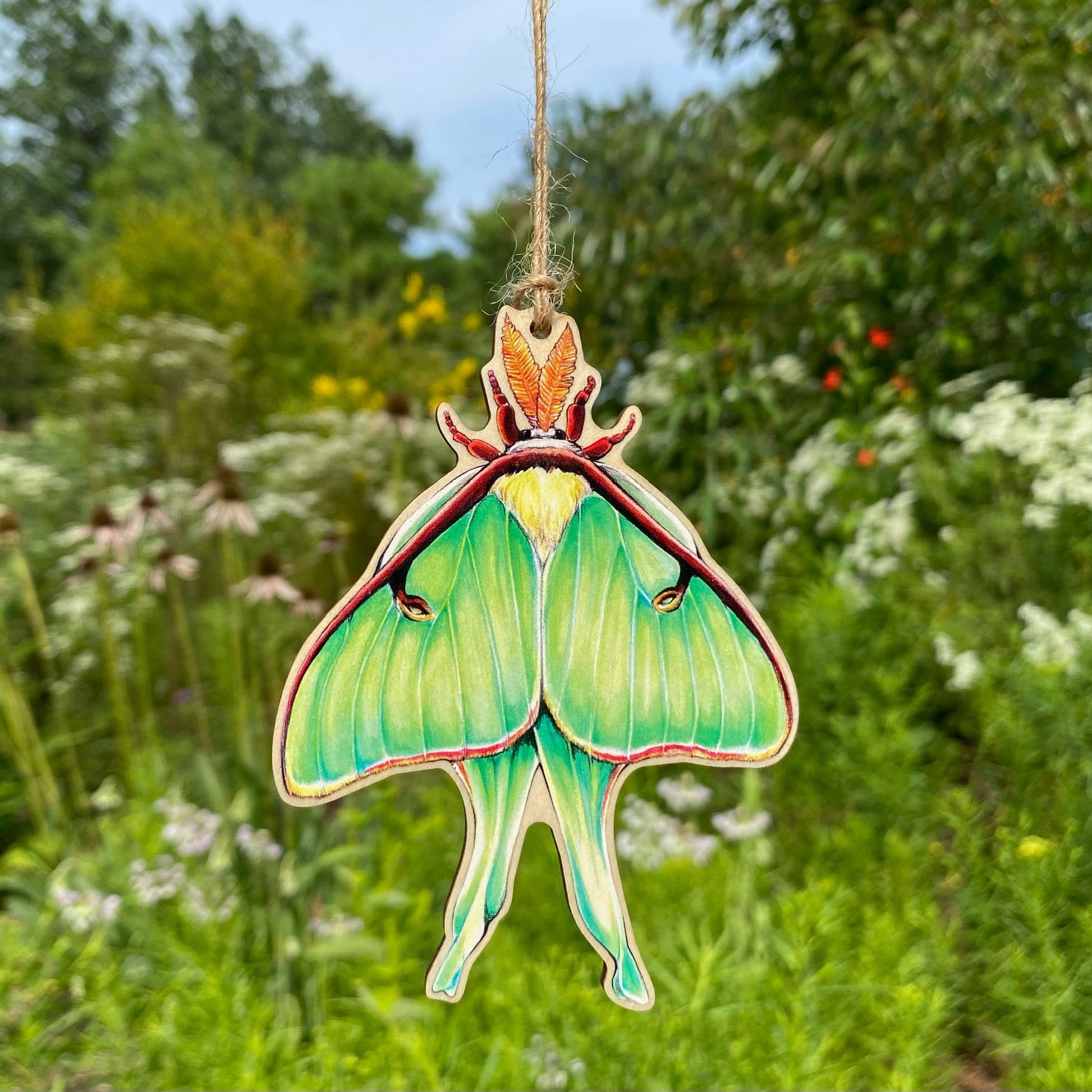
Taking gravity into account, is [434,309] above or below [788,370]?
above

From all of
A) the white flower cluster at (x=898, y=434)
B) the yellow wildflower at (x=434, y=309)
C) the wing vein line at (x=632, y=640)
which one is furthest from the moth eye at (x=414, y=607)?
the yellow wildflower at (x=434, y=309)

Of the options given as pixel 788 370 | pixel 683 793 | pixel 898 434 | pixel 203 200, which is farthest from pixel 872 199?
pixel 203 200

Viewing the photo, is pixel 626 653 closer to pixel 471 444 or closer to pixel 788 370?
pixel 471 444

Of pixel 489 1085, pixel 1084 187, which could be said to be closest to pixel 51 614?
pixel 489 1085

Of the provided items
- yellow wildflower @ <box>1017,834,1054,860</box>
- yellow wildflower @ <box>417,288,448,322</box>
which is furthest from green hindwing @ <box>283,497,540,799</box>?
yellow wildflower @ <box>417,288,448,322</box>

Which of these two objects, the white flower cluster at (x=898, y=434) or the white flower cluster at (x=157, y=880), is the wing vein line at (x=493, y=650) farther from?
the white flower cluster at (x=898, y=434)

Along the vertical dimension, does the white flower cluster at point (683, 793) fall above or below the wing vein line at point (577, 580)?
below
